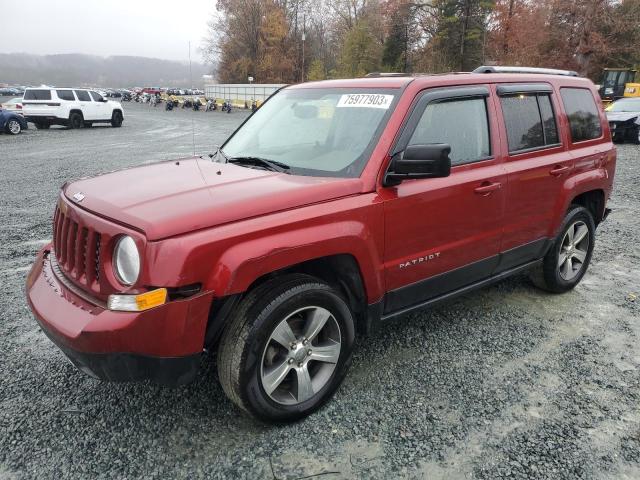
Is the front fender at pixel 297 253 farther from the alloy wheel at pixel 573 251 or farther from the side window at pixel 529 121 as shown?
the alloy wheel at pixel 573 251

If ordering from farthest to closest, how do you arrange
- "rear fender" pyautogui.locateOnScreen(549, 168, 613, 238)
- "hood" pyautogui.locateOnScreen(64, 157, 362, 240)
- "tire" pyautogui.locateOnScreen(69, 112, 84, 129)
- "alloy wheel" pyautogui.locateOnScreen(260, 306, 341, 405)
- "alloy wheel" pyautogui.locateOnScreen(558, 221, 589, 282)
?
"tire" pyautogui.locateOnScreen(69, 112, 84, 129), "alloy wheel" pyautogui.locateOnScreen(558, 221, 589, 282), "rear fender" pyautogui.locateOnScreen(549, 168, 613, 238), "alloy wheel" pyautogui.locateOnScreen(260, 306, 341, 405), "hood" pyautogui.locateOnScreen(64, 157, 362, 240)

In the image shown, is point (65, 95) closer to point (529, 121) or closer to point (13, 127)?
point (13, 127)

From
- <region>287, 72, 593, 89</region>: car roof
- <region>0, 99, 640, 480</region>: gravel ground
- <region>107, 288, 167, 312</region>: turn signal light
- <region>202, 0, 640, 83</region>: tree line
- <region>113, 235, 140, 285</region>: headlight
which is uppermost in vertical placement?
<region>202, 0, 640, 83</region>: tree line

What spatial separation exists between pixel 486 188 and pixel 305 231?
4.98 feet

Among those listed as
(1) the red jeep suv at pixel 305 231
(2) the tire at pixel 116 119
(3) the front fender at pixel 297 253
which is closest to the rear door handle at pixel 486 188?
(1) the red jeep suv at pixel 305 231

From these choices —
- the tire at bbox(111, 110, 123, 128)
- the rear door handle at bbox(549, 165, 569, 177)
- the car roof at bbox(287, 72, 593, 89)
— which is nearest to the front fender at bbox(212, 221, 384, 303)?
the car roof at bbox(287, 72, 593, 89)

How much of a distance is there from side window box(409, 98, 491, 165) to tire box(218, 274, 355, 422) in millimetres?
1192

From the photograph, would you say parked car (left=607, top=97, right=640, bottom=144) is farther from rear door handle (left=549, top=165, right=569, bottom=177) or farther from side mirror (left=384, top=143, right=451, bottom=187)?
side mirror (left=384, top=143, right=451, bottom=187)

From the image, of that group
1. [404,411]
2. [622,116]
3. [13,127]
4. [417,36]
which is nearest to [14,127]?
[13,127]

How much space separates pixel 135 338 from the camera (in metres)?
2.23

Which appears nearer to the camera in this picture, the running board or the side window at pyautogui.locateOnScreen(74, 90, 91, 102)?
the running board

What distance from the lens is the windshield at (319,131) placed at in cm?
302

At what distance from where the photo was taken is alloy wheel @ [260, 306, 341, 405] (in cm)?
265

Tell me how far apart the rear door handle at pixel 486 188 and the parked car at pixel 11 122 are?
20.6m
